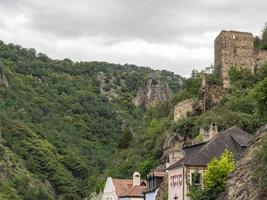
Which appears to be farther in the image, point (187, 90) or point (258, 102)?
point (187, 90)

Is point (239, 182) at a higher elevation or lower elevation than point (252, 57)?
lower

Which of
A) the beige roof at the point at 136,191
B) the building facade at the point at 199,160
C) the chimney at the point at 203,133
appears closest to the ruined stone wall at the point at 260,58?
the chimney at the point at 203,133

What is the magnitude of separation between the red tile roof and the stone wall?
11.7m

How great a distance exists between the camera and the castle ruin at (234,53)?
310 ft

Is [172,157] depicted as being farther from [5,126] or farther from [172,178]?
[5,126]

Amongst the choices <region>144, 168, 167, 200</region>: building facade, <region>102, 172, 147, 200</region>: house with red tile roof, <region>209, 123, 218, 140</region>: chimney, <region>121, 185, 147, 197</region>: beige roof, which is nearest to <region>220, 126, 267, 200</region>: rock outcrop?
<region>144, 168, 167, 200</region>: building facade

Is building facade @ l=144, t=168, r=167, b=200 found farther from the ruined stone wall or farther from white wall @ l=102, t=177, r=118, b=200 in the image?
the ruined stone wall

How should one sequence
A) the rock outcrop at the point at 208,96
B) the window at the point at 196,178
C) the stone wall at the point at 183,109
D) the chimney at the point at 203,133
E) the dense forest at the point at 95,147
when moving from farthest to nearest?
the stone wall at the point at 183,109 → the rock outcrop at the point at 208,96 → the dense forest at the point at 95,147 → the chimney at the point at 203,133 → the window at the point at 196,178

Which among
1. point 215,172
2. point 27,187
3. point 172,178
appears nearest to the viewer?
point 215,172

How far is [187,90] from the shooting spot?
10688 centimetres

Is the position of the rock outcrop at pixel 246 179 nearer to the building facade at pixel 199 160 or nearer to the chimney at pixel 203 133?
the building facade at pixel 199 160

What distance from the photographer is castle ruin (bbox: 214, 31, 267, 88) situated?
94525mm

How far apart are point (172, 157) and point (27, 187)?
94522 mm

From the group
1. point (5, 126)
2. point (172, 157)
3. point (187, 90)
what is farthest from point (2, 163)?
point (172, 157)
